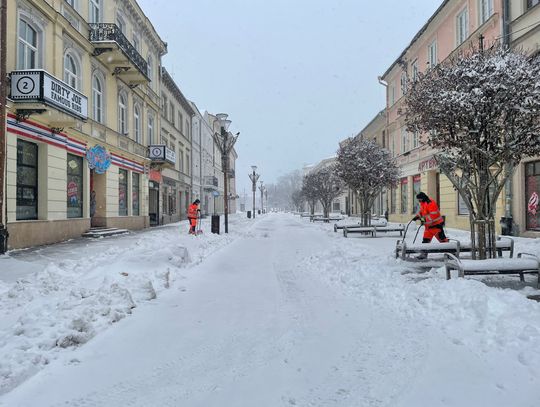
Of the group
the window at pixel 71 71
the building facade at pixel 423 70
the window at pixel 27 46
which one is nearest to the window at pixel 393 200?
the building facade at pixel 423 70

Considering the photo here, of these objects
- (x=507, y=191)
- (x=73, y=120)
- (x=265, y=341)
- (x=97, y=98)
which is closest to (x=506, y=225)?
(x=507, y=191)

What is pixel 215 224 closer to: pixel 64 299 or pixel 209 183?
pixel 64 299

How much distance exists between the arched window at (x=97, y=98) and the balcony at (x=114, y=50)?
0.87m

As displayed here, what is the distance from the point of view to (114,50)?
635 inches

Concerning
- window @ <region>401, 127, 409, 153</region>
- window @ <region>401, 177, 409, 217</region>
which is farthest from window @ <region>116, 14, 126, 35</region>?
window @ <region>401, 177, 409, 217</region>

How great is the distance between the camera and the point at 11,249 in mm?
10609

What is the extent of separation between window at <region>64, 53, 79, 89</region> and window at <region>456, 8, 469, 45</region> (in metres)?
16.2

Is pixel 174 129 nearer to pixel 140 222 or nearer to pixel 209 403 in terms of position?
pixel 140 222

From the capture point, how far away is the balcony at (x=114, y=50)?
1580cm

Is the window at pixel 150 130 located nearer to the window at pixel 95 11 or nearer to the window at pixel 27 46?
the window at pixel 95 11

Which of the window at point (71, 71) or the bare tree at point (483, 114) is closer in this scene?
the bare tree at point (483, 114)

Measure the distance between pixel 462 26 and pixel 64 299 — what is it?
64.8 feet

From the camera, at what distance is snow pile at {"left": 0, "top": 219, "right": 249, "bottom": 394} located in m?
3.49

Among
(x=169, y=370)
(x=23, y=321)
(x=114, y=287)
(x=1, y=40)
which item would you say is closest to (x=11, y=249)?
(x=1, y=40)
